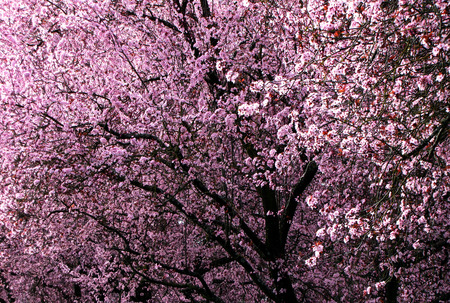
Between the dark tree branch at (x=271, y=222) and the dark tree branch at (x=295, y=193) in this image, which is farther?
the dark tree branch at (x=271, y=222)

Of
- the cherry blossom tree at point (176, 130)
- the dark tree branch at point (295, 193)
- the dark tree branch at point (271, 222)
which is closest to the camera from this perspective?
the cherry blossom tree at point (176, 130)

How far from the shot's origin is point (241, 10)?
32.4 feet

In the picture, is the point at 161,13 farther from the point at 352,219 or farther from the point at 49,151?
the point at 352,219

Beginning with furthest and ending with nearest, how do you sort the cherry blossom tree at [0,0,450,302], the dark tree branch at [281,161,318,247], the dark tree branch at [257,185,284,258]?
the dark tree branch at [257,185,284,258], the dark tree branch at [281,161,318,247], the cherry blossom tree at [0,0,450,302]

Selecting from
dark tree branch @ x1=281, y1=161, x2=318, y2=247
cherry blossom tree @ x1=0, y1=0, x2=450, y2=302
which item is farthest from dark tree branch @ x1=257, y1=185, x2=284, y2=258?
dark tree branch @ x1=281, y1=161, x2=318, y2=247

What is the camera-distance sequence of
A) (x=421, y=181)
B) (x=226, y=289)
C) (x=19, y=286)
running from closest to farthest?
1. (x=421, y=181)
2. (x=226, y=289)
3. (x=19, y=286)

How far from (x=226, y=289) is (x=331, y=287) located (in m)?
3.63

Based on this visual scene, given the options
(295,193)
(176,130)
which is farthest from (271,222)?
(176,130)

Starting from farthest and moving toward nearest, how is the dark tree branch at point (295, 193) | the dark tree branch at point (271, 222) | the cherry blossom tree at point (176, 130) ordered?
the dark tree branch at point (271, 222)
the dark tree branch at point (295, 193)
the cherry blossom tree at point (176, 130)

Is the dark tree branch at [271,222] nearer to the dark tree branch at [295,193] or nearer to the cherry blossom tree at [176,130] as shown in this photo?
the cherry blossom tree at [176,130]

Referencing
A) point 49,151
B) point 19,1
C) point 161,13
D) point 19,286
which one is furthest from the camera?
point 19,286

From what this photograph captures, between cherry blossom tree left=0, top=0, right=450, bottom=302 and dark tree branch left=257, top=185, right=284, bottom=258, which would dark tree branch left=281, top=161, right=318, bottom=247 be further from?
dark tree branch left=257, top=185, right=284, bottom=258

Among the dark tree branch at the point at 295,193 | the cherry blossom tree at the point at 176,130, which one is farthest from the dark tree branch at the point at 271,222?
the dark tree branch at the point at 295,193

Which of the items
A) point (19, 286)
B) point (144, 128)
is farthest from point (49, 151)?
point (19, 286)
